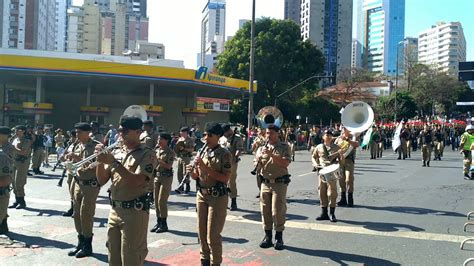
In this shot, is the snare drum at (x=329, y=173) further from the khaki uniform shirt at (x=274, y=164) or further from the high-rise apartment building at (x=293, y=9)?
the high-rise apartment building at (x=293, y=9)

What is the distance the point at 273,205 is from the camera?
7.40 metres

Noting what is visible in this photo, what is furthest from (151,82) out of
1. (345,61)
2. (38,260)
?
(345,61)

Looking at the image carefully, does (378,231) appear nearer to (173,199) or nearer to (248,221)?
(248,221)

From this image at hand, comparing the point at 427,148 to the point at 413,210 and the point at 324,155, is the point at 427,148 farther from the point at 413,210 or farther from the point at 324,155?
the point at 324,155

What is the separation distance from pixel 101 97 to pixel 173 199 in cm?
2941

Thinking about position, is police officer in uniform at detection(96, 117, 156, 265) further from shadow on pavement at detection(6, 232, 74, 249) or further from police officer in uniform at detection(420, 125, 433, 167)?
police officer in uniform at detection(420, 125, 433, 167)

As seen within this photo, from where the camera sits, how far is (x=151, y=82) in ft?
109

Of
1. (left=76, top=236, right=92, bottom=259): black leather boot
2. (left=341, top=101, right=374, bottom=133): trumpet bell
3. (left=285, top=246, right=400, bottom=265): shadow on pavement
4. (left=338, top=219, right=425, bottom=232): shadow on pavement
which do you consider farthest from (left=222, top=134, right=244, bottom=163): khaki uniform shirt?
(left=76, top=236, right=92, bottom=259): black leather boot

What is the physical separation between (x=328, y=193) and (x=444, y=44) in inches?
7290

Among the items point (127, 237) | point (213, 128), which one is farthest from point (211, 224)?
point (127, 237)

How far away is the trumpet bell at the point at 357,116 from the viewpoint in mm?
11152

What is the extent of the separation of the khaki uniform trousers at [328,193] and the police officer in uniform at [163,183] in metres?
3.08

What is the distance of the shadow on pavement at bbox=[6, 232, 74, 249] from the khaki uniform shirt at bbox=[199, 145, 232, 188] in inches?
115

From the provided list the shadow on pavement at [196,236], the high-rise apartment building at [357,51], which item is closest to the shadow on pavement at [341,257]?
the shadow on pavement at [196,236]
